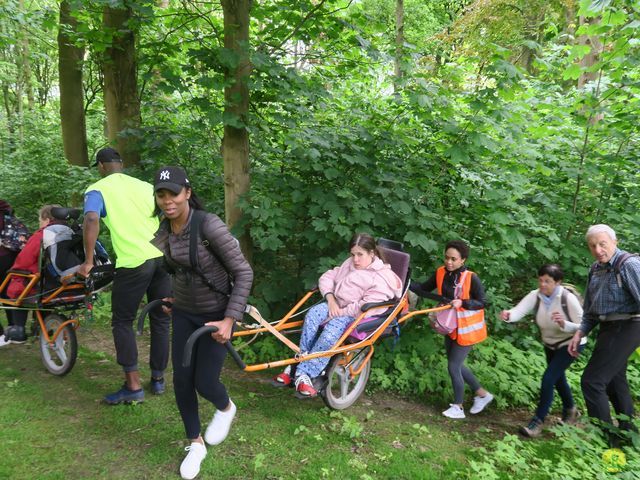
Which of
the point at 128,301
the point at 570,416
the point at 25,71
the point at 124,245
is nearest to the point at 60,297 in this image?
the point at 128,301

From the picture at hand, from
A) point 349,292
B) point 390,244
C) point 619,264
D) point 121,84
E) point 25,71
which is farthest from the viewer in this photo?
A: point 25,71

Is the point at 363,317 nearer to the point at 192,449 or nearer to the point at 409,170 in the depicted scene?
the point at 192,449

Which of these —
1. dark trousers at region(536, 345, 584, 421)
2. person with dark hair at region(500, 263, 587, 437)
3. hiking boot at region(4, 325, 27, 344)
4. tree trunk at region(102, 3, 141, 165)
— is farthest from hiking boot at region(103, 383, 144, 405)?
tree trunk at region(102, 3, 141, 165)

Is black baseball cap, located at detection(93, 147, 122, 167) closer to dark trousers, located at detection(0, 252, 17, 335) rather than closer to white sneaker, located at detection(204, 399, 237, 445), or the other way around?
dark trousers, located at detection(0, 252, 17, 335)

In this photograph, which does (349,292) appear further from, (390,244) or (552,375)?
(552,375)

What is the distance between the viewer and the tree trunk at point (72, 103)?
8.66m

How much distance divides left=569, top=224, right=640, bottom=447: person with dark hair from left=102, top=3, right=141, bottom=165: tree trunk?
21.0 ft

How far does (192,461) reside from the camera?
284 cm

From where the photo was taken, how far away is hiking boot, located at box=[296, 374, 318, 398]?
11.3 ft

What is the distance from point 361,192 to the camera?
5062 mm

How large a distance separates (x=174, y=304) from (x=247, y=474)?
126 cm

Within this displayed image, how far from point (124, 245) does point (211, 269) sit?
126 cm

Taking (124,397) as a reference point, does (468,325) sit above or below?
above

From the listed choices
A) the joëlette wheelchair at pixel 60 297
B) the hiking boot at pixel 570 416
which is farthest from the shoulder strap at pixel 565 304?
the joëlette wheelchair at pixel 60 297
